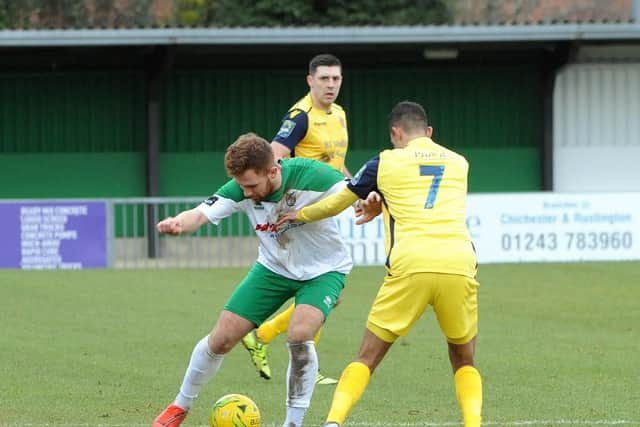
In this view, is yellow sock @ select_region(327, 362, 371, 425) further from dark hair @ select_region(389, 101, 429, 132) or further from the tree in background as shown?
the tree in background

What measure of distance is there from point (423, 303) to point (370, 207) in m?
0.71

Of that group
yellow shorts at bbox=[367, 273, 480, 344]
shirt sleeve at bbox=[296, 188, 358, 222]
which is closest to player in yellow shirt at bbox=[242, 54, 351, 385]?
shirt sleeve at bbox=[296, 188, 358, 222]

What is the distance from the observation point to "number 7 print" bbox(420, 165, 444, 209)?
7.19 m

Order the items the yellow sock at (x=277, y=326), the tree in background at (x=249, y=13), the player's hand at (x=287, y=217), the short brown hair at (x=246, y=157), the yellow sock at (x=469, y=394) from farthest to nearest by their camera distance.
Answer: the tree in background at (x=249, y=13) → the yellow sock at (x=277, y=326) → the player's hand at (x=287, y=217) → the short brown hair at (x=246, y=157) → the yellow sock at (x=469, y=394)

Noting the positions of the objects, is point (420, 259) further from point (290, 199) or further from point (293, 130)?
point (293, 130)

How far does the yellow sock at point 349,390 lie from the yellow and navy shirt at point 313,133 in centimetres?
332

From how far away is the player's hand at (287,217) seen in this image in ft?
25.2

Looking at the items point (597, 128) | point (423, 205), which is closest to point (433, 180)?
point (423, 205)

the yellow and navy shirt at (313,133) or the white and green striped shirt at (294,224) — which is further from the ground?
A: the yellow and navy shirt at (313,133)

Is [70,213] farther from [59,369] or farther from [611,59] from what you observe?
[611,59]

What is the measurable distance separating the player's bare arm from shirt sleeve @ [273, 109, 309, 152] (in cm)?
264

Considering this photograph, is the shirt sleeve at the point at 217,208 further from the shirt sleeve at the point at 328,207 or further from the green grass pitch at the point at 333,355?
the green grass pitch at the point at 333,355

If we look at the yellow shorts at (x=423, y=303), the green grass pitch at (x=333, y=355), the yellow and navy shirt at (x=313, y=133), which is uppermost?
the yellow and navy shirt at (x=313, y=133)

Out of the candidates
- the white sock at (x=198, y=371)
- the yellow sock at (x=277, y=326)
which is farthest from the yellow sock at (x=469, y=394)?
the yellow sock at (x=277, y=326)
